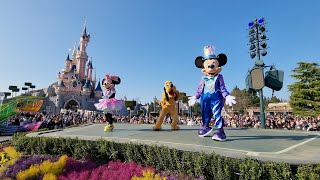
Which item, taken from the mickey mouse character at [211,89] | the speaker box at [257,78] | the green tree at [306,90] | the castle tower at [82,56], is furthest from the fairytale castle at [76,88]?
the mickey mouse character at [211,89]

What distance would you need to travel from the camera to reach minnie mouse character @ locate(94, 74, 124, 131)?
10102 mm

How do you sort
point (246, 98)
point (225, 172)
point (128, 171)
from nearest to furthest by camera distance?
point (225, 172) → point (128, 171) → point (246, 98)

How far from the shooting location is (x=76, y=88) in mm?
66062

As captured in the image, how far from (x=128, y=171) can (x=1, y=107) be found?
21.3 m

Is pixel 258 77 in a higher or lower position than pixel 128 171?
Result: higher

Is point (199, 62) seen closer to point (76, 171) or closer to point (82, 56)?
point (76, 171)

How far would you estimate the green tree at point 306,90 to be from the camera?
32656mm

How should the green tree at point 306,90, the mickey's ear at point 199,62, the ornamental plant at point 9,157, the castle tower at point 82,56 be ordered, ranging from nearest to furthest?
the ornamental plant at point 9,157, the mickey's ear at point 199,62, the green tree at point 306,90, the castle tower at point 82,56

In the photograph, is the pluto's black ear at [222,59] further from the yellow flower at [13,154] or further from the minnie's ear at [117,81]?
the yellow flower at [13,154]

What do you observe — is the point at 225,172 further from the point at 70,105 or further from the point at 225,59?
the point at 70,105

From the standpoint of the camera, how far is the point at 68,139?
25.0 ft

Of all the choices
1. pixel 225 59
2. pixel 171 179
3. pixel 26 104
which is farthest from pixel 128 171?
pixel 26 104

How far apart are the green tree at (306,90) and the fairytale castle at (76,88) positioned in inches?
1943

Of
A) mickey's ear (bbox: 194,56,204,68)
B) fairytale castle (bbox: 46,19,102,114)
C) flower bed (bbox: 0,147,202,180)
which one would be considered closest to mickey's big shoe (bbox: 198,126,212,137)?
mickey's ear (bbox: 194,56,204,68)
